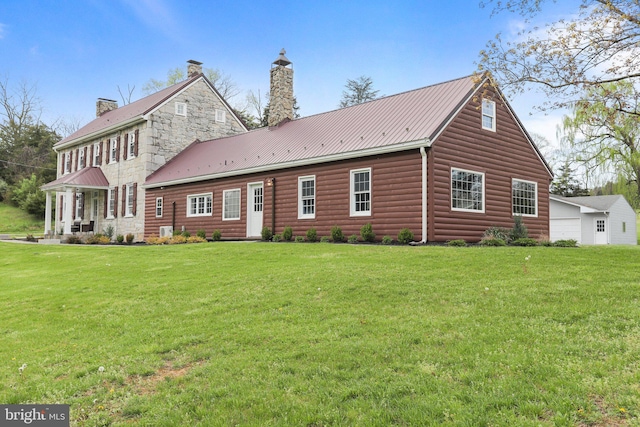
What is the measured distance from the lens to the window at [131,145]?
2785 cm

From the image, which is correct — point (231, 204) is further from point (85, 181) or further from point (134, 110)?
point (134, 110)

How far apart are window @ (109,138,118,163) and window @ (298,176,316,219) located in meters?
16.6

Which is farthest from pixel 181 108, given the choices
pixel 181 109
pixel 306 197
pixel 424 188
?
pixel 424 188

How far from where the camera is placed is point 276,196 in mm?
19078

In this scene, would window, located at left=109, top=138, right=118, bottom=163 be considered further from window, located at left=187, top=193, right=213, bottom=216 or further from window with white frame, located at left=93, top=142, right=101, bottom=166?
window, located at left=187, top=193, right=213, bottom=216

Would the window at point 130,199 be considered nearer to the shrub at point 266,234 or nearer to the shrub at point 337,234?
the shrub at point 266,234

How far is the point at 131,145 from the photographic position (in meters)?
28.2

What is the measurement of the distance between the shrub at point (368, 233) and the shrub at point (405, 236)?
114 centimetres

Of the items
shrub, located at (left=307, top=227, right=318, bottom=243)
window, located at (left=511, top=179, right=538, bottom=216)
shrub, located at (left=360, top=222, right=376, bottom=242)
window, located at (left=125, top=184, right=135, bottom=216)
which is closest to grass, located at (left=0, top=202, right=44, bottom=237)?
window, located at (left=125, top=184, right=135, bottom=216)

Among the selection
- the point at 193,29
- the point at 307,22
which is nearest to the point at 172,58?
the point at 193,29

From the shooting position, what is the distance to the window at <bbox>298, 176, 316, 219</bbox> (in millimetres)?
17781

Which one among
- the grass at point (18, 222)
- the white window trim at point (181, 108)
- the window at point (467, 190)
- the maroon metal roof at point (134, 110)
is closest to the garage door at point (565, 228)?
the window at point (467, 190)

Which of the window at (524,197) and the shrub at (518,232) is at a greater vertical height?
the window at (524,197)

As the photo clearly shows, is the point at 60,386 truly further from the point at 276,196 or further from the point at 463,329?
the point at 276,196
